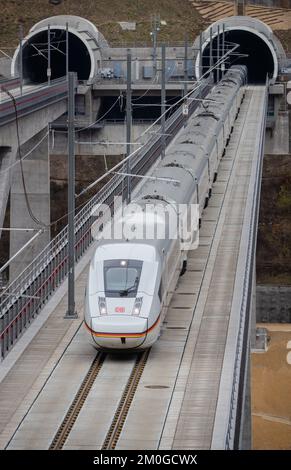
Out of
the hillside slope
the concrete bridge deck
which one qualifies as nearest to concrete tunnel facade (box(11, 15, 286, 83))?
the hillside slope

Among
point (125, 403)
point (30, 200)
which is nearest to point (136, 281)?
point (125, 403)

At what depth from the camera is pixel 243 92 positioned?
97.0 m

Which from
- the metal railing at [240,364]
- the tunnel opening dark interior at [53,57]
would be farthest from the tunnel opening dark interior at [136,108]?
the metal railing at [240,364]

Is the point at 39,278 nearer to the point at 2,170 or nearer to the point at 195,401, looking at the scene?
the point at 195,401

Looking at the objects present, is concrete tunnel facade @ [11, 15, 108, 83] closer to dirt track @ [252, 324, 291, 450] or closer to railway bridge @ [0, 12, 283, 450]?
dirt track @ [252, 324, 291, 450]

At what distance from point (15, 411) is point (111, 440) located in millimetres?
3194

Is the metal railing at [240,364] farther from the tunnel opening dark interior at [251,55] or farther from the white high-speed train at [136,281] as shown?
the tunnel opening dark interior at [251,55]

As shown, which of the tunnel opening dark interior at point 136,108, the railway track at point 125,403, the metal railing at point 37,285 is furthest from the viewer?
the tunnel opening dark interior at point 136,108

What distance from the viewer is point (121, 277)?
33125mm

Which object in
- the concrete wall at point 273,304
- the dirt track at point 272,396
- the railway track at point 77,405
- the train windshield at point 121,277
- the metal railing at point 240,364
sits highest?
the train windshield at point 121,277

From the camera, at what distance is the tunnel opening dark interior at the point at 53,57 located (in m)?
98.4

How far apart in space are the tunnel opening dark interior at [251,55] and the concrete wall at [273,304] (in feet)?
90.9

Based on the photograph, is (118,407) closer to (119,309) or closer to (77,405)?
(77,405)

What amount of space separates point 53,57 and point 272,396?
5575 cm
